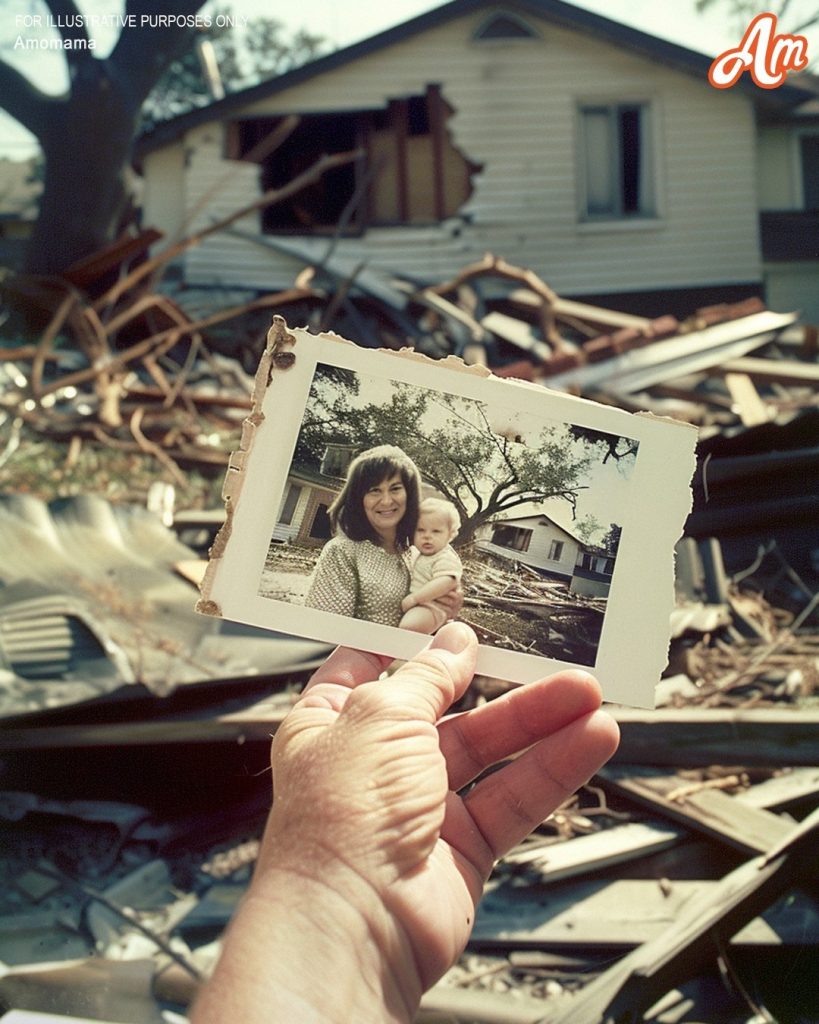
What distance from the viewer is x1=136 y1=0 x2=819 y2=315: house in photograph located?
11.0 m

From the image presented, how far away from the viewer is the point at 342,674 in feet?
3.96

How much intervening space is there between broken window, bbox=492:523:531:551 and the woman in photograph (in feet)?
0.39

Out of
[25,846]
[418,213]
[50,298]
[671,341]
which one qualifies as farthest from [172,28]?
[25,846]

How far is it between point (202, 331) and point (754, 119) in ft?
26.6

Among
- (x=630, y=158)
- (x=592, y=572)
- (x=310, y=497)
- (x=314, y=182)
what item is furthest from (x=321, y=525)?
(x=314, y=182)

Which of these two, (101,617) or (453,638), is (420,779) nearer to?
(453,638)

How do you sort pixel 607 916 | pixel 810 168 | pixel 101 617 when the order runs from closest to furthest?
pixel 607 916 → pixel 101 617 → pixel 810 168

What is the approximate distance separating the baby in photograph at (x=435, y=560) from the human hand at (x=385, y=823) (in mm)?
70

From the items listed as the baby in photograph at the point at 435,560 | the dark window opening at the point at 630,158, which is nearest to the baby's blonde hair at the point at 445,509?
the baby in photograph at the point at 435,560

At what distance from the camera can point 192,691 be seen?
2514mm

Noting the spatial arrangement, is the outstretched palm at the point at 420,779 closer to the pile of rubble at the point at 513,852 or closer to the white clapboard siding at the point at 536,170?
the pile of rubble at the point at 513,852

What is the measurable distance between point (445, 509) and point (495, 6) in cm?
1146

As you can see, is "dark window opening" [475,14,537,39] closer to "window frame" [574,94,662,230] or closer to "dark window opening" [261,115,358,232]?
"window frame" [574,94,662,230]

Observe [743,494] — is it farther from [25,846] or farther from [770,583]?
[25,846]
